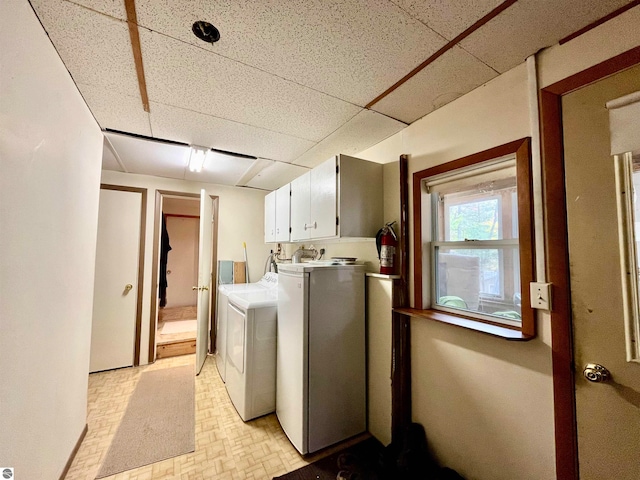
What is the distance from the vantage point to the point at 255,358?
6.86ft

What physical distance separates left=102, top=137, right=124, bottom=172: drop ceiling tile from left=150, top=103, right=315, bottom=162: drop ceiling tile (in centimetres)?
63

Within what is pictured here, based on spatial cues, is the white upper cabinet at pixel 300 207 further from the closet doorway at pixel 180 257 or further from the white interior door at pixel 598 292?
the closet doorway at pixel 180 257

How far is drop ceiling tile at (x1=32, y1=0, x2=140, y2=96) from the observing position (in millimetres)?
977

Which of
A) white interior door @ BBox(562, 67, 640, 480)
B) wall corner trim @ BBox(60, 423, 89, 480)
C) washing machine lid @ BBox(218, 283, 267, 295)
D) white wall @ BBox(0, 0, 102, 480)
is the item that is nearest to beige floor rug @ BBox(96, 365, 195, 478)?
wall corner trim @ BBox(60, 423, 89, 480)

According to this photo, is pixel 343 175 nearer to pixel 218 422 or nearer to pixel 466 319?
pixel 466 319

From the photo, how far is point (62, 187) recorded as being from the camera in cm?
132

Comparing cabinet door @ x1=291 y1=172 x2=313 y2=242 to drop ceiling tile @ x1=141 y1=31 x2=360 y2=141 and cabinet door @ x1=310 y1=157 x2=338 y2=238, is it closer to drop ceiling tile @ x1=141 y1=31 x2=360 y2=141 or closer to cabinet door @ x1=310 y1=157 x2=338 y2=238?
cabinet door @ x1=310 y1=157 x2=338 y2=238

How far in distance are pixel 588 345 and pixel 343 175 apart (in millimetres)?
1539

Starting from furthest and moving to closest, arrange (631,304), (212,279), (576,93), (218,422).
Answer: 1. (212,279)
2. (218,422)
3. (576,93)
4. (631,304)

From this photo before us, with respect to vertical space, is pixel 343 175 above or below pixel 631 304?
above

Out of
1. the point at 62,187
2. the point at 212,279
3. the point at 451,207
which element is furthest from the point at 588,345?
the point at 212,279

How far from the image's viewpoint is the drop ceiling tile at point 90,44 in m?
0.98

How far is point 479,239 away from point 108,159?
3514 millimetres

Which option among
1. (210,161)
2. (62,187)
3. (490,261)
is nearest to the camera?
(62,187)
